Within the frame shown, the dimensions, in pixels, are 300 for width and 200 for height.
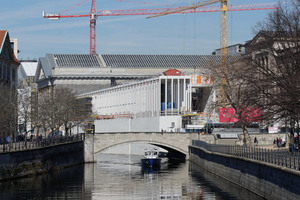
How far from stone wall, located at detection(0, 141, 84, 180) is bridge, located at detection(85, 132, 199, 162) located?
5.76 metres

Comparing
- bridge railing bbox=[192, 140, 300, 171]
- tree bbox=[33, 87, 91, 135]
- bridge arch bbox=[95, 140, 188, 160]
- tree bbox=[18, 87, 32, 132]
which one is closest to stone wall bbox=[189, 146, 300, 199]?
bridge railing bbox=[192, 140, 300, 171]

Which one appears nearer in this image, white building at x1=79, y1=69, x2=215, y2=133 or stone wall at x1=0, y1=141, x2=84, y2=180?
stone wall at x1=0, y1=141, x2=84, y2=180

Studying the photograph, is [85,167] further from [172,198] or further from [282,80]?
[282,80]

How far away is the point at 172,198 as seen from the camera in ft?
197

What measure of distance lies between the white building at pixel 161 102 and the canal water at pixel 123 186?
58.9m

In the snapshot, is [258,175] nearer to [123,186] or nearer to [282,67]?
[282,67]

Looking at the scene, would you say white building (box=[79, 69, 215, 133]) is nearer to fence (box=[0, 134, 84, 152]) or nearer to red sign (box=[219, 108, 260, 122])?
red sign (box=[219, 108, 260, 122])

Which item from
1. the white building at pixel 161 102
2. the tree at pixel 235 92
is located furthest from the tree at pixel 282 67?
the white building at pixel 161 102

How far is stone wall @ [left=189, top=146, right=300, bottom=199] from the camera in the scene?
43.7 metres

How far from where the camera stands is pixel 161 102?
530 ft

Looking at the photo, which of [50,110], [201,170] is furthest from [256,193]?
[50,110]

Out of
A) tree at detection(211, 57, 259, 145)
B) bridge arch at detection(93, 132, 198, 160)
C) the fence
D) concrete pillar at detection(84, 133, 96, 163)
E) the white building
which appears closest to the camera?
the fence

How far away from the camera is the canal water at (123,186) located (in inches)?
2388

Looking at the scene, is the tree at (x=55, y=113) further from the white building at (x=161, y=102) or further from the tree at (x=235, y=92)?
the tree at (x=235, y=92)
